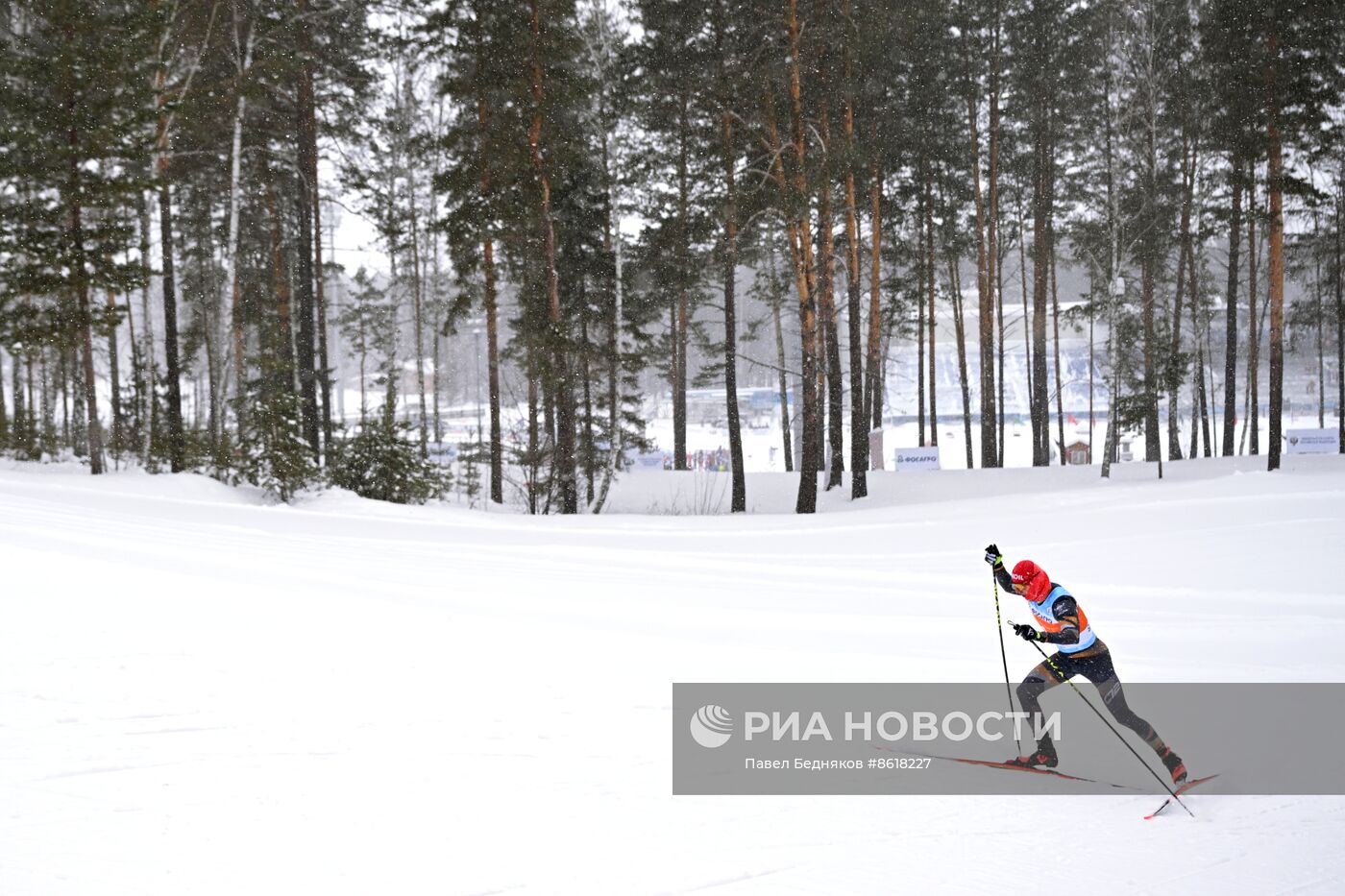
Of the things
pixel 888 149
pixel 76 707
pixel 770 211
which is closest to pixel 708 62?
pixel 770 211

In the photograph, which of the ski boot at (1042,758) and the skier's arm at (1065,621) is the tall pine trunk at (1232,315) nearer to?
the ski boot at (1042,758)

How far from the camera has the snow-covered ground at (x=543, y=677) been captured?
13.4ft

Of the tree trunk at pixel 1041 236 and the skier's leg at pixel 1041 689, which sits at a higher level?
the tree trunk at pixel 1041 236

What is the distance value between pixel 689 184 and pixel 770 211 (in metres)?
4.16

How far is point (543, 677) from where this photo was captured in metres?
6.64

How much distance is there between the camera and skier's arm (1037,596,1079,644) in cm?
482

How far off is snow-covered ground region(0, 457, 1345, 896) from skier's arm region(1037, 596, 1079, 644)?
1.01 metres

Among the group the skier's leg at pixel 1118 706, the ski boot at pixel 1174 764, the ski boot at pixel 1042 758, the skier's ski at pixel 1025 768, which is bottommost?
the skier's ski at pixel 1025 768

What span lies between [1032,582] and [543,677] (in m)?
3.77

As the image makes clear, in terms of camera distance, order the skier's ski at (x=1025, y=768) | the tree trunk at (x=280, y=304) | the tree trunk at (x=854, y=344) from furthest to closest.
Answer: the tree trunk at (x=854, y=344) → the tree trunk at (x=280, y=304) → the skier's ski at (x=1025, y=768)

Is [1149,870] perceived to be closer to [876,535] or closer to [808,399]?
[876,535]

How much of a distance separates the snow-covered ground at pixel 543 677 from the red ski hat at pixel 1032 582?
49.4 inches

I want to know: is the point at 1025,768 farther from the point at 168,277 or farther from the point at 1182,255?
the point at 1182,255

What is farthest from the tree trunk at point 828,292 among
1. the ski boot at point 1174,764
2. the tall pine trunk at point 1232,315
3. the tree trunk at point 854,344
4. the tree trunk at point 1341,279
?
the tree trunk at point 1341,279
